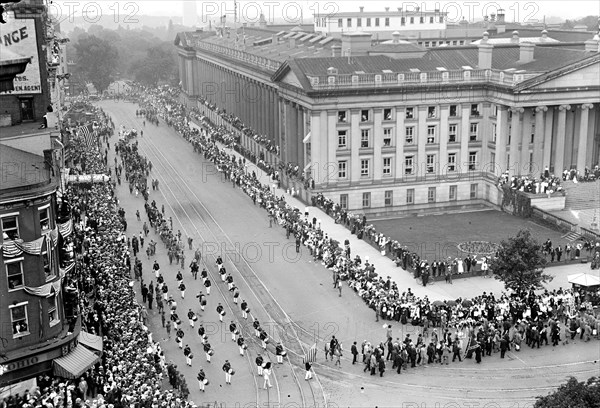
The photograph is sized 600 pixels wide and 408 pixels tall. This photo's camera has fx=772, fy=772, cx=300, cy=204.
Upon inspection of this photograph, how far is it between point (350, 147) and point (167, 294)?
2810 centimetres

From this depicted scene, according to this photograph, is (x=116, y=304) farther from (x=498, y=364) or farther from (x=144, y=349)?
(x=498, y=364)

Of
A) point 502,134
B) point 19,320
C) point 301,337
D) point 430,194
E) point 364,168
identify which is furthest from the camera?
point 430,194

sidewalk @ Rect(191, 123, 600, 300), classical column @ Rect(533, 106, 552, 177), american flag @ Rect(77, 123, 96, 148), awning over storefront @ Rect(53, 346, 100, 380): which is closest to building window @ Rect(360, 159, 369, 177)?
sidewalk @ Rect(191, 123, 600, 300)

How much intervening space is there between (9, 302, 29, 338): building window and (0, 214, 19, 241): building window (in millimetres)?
2812

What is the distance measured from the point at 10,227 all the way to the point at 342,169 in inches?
1661

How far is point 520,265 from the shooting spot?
42531mm

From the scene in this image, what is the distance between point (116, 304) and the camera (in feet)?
127

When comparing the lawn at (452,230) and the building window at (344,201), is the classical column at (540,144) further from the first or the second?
the building window at (344,201)

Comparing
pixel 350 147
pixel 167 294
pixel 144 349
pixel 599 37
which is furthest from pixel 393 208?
pixel 144 349

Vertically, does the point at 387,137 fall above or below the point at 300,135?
above

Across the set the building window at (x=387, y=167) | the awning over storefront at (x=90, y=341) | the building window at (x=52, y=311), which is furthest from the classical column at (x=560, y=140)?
the building window at (x=52, y=311)

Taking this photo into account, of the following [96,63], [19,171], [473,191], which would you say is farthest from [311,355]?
[96,63]

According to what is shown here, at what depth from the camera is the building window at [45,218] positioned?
1253 inches

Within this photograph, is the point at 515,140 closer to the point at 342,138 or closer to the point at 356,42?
the point at 342,138
